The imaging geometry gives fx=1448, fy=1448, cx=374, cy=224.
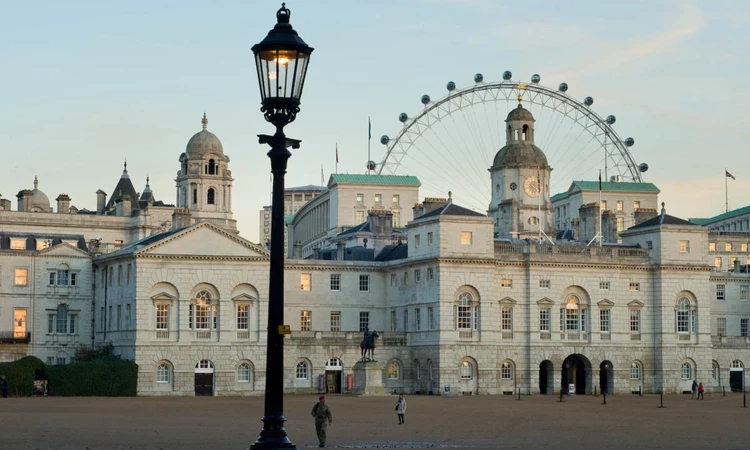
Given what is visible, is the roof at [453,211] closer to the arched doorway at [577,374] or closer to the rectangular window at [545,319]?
the rectangular window at [545,319]

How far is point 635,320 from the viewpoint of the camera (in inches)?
4304

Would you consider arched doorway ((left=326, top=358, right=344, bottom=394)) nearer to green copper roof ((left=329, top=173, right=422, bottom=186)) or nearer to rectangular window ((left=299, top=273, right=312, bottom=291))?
rectangular window ((left=299, top=273, right=312, bottom=291))

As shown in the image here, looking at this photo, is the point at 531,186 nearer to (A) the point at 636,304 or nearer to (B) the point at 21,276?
(A) the point at 636,304

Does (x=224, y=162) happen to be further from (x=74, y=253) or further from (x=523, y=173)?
(x=74, y=253)

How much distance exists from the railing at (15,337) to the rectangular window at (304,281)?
66.4 feet

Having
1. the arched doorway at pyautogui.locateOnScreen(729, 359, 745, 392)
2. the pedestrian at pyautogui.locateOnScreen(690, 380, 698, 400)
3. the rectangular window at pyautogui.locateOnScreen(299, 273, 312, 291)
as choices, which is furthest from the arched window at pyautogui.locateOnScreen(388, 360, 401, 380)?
the arched doorway at pyautogui.locateOnScreen(729, 359, 745, 392)

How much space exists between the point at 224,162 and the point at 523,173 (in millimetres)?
31414

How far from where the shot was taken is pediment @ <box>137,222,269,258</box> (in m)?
99.3

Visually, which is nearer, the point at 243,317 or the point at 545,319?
the point at 243,317

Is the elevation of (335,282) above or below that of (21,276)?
below

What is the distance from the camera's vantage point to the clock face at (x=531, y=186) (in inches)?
5600

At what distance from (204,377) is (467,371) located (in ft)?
61.2

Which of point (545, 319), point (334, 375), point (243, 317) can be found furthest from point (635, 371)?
point (243, 317)

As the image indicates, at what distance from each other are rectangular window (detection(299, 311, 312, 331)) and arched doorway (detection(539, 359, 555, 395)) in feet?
57.0
